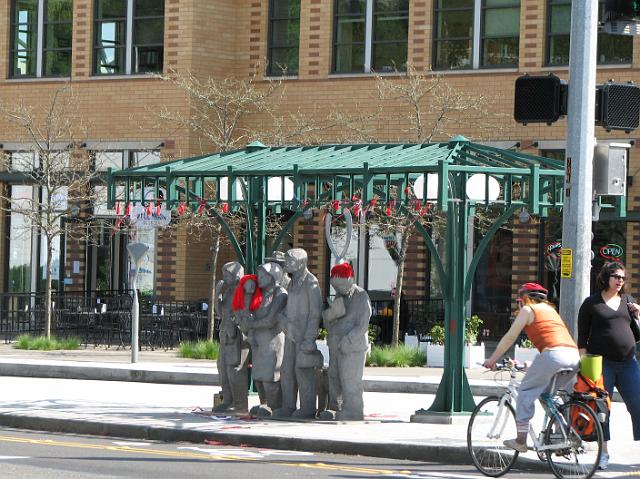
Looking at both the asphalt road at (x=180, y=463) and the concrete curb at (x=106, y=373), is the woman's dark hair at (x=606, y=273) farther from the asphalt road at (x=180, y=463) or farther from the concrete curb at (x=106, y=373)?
the concrete curb at (x=106, y=373)

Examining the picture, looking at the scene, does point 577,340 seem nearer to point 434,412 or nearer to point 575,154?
point 575,154

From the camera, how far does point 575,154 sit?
44.6ft

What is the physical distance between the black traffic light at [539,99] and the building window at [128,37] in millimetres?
20887

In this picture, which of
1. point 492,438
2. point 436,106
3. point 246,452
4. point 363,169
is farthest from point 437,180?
point 436,106

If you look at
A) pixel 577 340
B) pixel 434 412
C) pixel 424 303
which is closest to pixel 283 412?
pixel 434 412

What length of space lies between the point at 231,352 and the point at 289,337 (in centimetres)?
98

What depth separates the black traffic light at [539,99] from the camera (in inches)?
530

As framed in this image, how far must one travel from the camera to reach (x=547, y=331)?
12.7 metres

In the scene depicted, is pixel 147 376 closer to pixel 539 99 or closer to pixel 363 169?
pixel 363 169

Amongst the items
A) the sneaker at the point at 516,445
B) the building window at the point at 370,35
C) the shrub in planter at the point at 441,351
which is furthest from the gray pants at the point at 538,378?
the building window at the point at 370,35

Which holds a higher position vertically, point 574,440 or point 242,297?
point 242,297

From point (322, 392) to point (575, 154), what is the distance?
4.58m

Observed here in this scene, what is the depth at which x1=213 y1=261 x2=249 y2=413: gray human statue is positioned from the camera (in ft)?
56.3

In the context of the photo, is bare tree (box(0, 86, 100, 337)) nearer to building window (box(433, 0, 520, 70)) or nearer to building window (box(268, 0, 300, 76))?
building window (box(268, 0, 300, 76))
